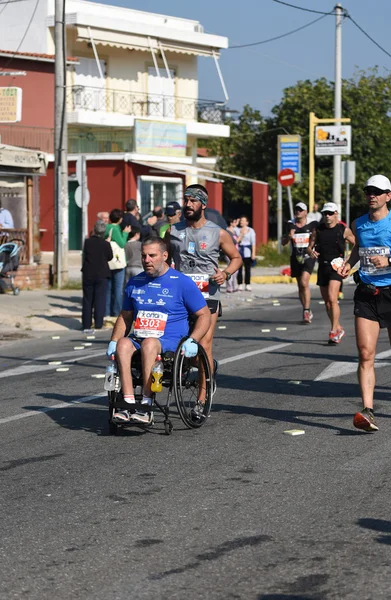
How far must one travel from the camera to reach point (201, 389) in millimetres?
8680

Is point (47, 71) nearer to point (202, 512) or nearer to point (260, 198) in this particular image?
point (260, 198)

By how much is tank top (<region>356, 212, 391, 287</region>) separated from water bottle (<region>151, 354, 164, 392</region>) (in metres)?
1.74

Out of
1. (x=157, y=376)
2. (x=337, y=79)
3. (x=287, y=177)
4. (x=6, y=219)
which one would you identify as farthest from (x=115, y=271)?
(x=337, y=79)

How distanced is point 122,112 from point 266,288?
51.2 ft

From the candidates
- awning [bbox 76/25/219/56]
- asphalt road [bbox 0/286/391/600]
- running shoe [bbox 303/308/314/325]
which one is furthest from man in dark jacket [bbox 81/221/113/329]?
awning [bbox 76/25/219/56]

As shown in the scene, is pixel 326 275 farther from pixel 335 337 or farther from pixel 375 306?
pixel 375 306

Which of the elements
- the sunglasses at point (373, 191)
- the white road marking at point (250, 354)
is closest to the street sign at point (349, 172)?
the white road marking at point (250, 354)

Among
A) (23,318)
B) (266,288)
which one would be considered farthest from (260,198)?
(23,318)

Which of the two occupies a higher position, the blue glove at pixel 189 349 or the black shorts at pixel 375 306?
the black shorts at pixel 375 306

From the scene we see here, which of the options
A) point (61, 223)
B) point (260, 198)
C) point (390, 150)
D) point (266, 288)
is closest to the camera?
point (61, 223)

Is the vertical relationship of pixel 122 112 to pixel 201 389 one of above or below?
above

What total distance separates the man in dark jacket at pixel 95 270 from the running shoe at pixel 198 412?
27.7ft

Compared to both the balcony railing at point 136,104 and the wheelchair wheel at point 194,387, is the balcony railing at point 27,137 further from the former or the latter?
the wheelchair wheel at point 194,387

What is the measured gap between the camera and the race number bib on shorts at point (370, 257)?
8500 mm
